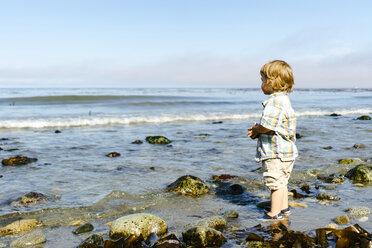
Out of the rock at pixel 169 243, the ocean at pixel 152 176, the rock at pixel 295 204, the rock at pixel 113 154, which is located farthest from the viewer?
the rock at pixel 113 154

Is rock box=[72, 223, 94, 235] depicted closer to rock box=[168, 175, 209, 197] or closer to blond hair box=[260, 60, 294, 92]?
rock box=[168, 175, 209, 197]

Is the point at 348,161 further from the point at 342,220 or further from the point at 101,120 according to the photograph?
the point at 101,120

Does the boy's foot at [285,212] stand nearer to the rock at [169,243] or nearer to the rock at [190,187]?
the rock at [190,187]

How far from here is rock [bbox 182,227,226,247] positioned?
3.51 metres

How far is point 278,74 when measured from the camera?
4.11 metres

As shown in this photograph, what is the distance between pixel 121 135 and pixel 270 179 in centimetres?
872

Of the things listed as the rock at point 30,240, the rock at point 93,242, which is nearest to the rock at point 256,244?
the rock at point 93,242

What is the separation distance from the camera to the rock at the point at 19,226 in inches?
159

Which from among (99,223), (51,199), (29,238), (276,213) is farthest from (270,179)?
(51,199)

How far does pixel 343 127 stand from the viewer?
13.6 meters

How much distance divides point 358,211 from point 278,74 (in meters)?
2.08

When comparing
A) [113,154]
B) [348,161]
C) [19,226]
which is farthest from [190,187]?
[348,161]

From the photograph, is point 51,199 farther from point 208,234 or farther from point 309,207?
point 309,207

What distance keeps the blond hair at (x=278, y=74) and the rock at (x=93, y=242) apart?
2.63 meters
